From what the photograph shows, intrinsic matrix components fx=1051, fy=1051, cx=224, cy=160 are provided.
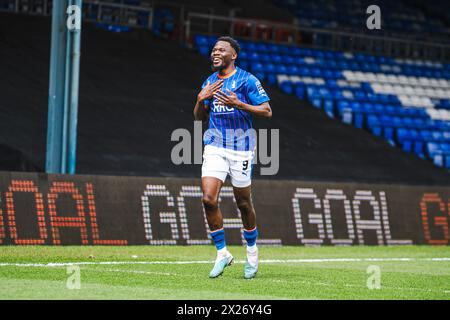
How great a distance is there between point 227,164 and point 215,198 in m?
0.43

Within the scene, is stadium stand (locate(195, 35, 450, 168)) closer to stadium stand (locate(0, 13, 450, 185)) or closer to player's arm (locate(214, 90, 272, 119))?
stadium stand (locate(0, 13, 450, 185))

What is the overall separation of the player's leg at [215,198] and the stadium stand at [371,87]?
64.2ft

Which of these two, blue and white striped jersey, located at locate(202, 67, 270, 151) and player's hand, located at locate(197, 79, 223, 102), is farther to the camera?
blue and white striped jersey, located at locate(202, 67, 270, 151)

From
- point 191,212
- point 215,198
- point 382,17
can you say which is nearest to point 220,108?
point 215,198

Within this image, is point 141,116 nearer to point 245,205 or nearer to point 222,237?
point 245,205

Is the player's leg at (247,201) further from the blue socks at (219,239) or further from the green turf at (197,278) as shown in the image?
the blue socks at (219,239)

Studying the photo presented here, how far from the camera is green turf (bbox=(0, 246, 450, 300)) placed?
941 cm

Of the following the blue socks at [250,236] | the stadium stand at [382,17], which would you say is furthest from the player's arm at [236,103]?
the stadium stand at [382,17]

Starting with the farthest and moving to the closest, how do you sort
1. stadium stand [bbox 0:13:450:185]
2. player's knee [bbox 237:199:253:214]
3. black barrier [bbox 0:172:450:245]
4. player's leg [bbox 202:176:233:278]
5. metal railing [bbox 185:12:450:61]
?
1. metal railing [bbox 185:12:450:61]
2. stadium stand [bbox 0:13:450:185]
3. black barrier [bbox 0:172:450:245]
4. player's knee [bbox 237:199:253:214]
5. player's leg [bbox 202:176:233:278]

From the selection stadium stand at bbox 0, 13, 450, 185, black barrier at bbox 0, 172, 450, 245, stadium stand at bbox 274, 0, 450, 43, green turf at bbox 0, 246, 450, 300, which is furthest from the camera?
stadium stand at bbox 274, 0, 450, 43

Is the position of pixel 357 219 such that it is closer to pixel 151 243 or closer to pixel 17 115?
pixel 151 243

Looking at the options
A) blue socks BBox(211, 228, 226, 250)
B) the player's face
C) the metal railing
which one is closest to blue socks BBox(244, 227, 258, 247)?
blue socks BBox(211, 228, 226, 250)

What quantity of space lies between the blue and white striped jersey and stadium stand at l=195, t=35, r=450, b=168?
19397 millimetres

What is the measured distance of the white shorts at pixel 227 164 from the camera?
1142cm
